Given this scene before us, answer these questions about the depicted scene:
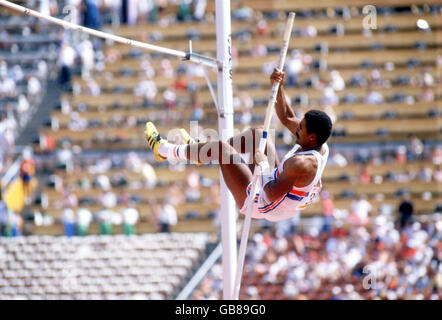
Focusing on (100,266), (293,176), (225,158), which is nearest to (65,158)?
(100,266)

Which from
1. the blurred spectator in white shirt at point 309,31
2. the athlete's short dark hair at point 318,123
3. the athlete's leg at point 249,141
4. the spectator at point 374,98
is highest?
the blurred spectator in white shirt at point 309,31

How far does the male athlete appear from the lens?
277 inches

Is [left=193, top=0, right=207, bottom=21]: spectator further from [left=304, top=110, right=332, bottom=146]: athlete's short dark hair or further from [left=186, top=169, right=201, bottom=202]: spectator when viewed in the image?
[left=304, top=110, right=332, bottom=146]: athlete's short dark hair

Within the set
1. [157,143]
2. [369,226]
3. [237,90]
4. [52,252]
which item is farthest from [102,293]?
[157,143]

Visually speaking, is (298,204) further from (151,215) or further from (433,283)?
(151,215)

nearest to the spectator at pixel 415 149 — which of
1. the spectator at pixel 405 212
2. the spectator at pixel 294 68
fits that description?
the spectator at pixel 405 212

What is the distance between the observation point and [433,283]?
534 inches

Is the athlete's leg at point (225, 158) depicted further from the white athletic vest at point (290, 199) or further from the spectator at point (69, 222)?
the spectator at point (69, 222)

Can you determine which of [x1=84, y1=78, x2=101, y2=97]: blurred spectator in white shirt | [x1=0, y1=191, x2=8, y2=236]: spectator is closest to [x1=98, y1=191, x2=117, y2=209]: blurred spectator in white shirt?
[x1=0, y1=191, x2=8, y2=236]: spectator

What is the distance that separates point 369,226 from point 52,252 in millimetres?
6120

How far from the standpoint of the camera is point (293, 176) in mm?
Answer: 7012

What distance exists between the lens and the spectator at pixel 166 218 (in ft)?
55.3

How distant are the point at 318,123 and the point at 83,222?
428 inches

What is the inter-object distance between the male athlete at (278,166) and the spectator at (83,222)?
9854 mm
